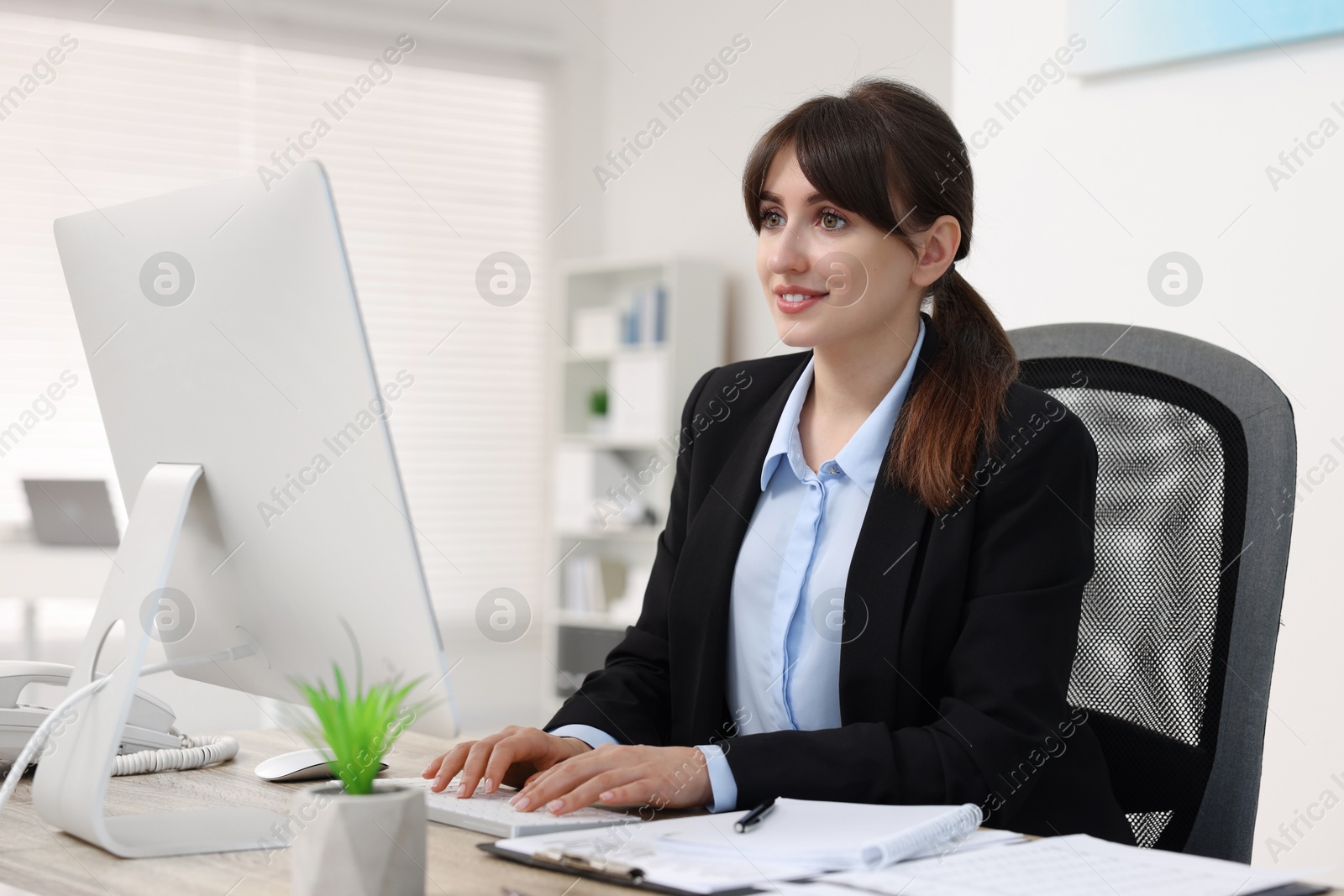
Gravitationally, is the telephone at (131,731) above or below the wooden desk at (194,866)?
above

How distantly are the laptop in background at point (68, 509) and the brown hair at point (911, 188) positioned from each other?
372 centimetres

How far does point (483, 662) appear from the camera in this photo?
215 inches

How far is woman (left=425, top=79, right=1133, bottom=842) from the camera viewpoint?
1.20 metres

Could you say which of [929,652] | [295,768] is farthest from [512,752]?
[929,652]

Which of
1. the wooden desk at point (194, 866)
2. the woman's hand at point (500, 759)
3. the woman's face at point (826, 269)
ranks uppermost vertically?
the woman's face at point (826, 269)

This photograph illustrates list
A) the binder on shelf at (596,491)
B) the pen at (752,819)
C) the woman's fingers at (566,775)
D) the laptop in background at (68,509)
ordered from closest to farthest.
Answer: the pen at (752,819), the woman's fingers at (566,775), the laptop in background at (68,509), the binder on shelf at (596,491)

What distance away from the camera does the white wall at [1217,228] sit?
2.35 meters

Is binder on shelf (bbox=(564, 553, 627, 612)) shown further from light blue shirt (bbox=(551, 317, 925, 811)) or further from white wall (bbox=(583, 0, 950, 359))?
light blue shirt (bbox=(551, 317, 925, 811))

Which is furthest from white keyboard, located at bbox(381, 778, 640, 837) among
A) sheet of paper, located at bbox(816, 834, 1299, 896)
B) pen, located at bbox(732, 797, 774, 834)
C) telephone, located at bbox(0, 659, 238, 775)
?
telephone, located at bbox(0, 659, 238, 775)

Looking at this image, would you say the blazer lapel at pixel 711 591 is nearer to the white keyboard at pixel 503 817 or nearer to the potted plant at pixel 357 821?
the white keyboard at pixel 503 817

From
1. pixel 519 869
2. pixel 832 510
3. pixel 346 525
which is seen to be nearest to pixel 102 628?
pixel 346 525

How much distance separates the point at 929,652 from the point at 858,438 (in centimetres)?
28

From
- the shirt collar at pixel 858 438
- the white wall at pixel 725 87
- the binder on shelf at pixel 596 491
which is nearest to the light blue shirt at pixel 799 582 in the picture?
the shirt collar at pixel 858 438

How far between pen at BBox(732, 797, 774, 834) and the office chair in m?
0.56
